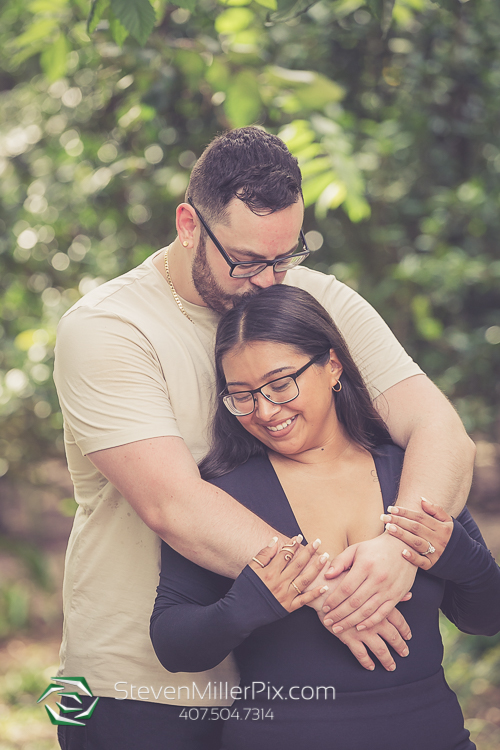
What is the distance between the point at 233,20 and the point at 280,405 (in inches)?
64.3

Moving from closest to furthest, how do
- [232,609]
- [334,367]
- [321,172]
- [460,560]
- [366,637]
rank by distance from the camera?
[232,609] < [366,637] < [460,560] < [334,367] < [321,172]

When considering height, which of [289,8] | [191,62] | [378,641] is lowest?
[378,641]

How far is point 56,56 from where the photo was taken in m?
2.82

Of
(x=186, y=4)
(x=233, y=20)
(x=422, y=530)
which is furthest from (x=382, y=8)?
(x=422, y=530)

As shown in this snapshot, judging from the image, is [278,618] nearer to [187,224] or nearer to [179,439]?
[179,439]

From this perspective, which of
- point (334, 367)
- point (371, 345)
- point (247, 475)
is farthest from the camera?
point (371, 345)

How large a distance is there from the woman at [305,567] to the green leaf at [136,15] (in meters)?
0.72

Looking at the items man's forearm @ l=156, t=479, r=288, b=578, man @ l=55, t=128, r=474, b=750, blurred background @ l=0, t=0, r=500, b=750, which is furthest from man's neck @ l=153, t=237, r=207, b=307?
blurred background @ l=0, t=0, r=500, b=750

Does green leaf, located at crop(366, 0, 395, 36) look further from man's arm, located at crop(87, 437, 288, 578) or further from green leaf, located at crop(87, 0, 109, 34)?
man's arm, located at crop(87, 437, 288, 578)

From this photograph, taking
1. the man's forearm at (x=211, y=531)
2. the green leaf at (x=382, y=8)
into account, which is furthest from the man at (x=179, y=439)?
the green leaf at (x=382, y=8)

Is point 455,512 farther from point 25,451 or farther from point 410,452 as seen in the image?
point 25,451

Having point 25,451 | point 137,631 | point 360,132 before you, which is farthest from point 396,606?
point 25,451

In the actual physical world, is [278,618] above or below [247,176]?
below

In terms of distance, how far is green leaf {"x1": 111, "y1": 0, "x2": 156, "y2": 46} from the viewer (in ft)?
5.97
